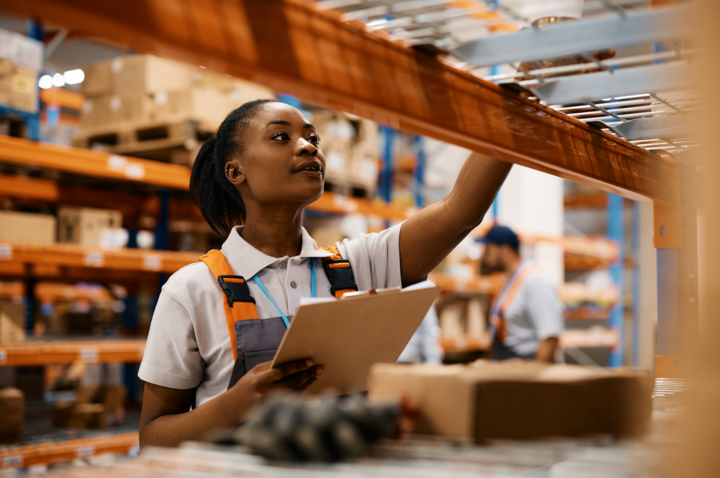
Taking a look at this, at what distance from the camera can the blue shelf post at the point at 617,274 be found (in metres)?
7.86

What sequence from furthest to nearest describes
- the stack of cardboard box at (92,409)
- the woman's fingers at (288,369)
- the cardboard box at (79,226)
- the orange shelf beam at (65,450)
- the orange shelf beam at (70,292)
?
1. the orange shelf beam at (70,292)
2. the stack of cardboard box at (92,409)
3. the cardboard box at (79,226)
4. the orange shelf beam at (65,450)
5. the woman's fingers at (288,369)

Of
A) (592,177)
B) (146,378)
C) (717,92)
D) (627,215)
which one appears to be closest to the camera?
(717,92)

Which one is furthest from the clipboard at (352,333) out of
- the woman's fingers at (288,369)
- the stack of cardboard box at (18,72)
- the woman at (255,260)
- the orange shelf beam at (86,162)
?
the stack of cardboard box at (18,72)

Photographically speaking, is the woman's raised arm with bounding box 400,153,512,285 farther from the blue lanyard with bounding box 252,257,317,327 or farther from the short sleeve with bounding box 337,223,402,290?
the blue lanyard with bounding box 252,257,317,327

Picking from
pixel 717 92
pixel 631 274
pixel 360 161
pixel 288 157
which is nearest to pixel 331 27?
pixel 717 92

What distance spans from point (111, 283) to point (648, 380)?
458 cm

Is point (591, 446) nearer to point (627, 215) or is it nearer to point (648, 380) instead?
point (648, 380)

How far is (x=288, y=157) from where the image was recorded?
1.53 metres

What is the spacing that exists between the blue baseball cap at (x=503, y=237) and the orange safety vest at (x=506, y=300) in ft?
0.66

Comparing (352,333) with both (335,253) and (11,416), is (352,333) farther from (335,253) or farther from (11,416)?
(11,416)

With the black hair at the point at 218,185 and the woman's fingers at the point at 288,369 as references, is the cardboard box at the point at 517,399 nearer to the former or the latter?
the woman's fingers at the point at 288,369

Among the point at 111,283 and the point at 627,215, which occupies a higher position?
the point at 627,215

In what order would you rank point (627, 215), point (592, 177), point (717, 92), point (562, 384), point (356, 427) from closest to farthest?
point (717, 92) < point (356, 427) < point (562, 384) < point (592, 177) < point (627, 215)

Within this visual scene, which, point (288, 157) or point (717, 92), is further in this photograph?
point (288, 157)
